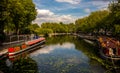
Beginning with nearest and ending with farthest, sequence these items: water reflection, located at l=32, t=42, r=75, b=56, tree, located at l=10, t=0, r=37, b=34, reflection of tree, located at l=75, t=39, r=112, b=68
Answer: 1. reflection of tree, located at l=75, t=39, r=112, b=68
2. water reflection, located at l=32, t=42, r=75, b=56
3. tree, located at l=10, t=0, r=37, b=34

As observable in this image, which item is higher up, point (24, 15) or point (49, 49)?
point (24, 15)

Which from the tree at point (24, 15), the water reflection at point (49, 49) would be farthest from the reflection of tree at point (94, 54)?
the tree at point (24, 15)

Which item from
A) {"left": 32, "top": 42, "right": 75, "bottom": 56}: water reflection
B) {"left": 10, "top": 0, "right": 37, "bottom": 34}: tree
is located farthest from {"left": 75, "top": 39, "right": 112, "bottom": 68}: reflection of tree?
{"left": 10, "top": 0, "right": 37, "bottom": 34}: tree

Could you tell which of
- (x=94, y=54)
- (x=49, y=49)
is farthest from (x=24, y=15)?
(x=94, y=54)

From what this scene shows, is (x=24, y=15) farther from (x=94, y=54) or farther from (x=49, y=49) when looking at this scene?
(x=94, y=54)

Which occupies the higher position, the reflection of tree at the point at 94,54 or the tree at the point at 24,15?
the tree at the point at 24,15

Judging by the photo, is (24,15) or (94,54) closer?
(94,54)

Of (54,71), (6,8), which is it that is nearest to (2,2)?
(6,8)

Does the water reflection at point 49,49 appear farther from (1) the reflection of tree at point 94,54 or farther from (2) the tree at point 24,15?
(2) the tree at point 24,15

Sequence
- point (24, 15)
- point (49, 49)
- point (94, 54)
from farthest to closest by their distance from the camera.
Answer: point (24, 15) → point (49, 49) → point (94, 54)

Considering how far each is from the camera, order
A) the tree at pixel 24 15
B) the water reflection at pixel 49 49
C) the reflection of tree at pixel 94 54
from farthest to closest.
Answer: the tree at pixel 24 15
the water reflection at pixel 49 49
the reflection of tree at pixel 94 54

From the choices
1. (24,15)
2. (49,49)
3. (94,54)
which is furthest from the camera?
(24,15)

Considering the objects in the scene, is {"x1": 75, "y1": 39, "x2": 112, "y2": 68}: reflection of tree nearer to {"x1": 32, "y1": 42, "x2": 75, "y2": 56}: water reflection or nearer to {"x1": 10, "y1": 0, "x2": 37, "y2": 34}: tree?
{"x1": 32, "y1": 42, "x2": 75, "y2": 56}: water reflection

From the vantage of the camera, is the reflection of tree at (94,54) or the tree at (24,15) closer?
the reflection of tree at (94,54)
